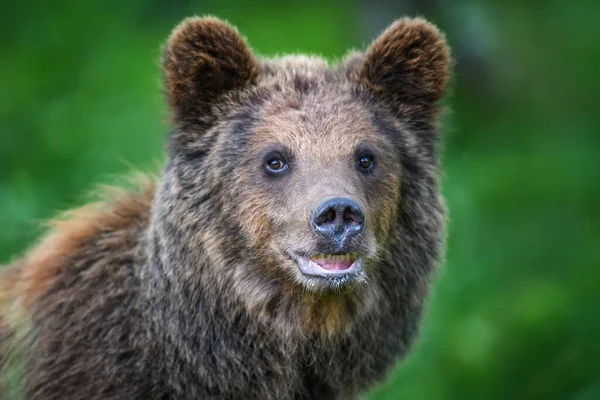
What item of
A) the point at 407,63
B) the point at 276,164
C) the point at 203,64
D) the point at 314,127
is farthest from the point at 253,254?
the point at 407,63

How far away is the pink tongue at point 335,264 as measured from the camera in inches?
237

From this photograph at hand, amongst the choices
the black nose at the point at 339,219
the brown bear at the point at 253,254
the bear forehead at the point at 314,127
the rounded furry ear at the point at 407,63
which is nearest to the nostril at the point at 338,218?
the black nose at the point at 339,219

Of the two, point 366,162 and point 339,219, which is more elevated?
point 366,162

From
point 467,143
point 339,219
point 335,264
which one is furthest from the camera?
point 467,143

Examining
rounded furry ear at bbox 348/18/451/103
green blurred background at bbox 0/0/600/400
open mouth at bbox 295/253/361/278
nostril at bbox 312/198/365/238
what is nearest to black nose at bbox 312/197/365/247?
nostril at bbox 312/198/365/238

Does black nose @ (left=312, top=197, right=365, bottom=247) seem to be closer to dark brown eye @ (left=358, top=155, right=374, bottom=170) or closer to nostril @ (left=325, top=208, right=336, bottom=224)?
nostril @ (left=325, top=208, right=336, bottom=224)

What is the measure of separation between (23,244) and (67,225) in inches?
61.9

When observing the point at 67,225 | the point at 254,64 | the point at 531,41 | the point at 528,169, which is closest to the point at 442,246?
the point at 254,64

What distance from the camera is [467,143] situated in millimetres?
14125

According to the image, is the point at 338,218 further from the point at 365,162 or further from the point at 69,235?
the point at 69,235

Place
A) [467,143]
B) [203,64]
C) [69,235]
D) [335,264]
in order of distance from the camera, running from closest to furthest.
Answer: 1. [335,264]
2. [203,64]
3. [69,235]
4. [467,143]

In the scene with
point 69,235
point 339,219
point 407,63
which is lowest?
point 69,235

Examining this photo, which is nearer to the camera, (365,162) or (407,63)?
(365,162)

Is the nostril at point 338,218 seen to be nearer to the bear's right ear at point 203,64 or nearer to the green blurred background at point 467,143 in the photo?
the bear's right ear at point 203,64
